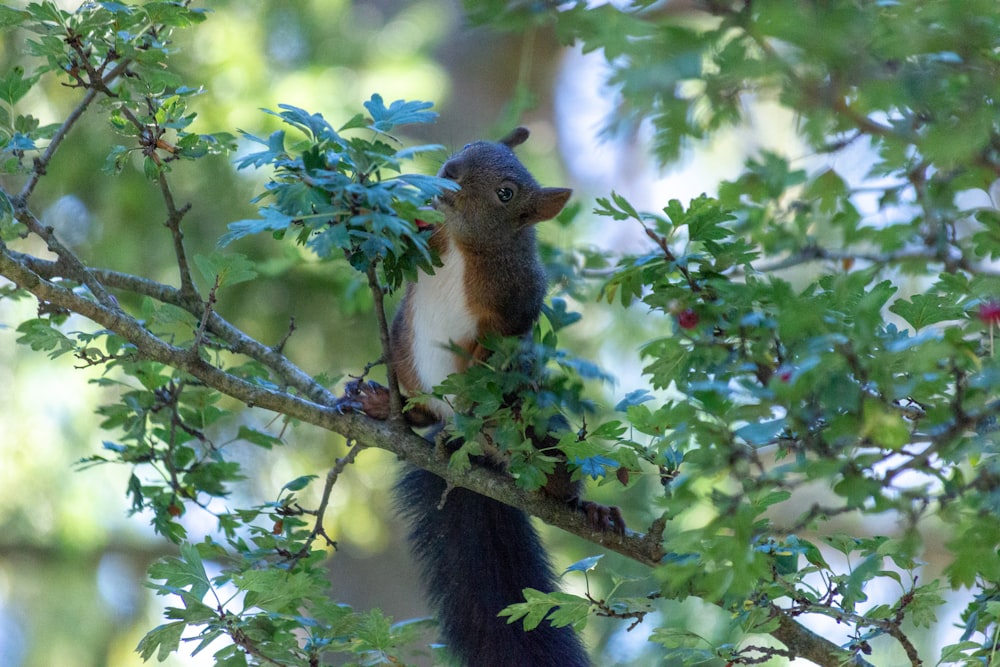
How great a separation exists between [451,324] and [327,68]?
2.16 m

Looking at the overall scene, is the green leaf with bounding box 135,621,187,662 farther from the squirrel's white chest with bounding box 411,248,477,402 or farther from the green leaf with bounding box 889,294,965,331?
the green leaf with bounding box 889,294,965,331

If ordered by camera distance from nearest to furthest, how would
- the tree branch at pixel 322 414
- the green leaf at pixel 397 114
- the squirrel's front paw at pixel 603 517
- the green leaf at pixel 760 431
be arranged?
the green leaf at pixel 760 431 < the green leaf at pixel 397 114 < the tree branch at pixel 322 414 < the squirrel's front paw at pixel 603 517

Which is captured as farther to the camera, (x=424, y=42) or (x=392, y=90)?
(x=424, y=42)

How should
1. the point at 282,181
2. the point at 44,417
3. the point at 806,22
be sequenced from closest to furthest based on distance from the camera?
the point at 806,22 < the point at 282,181 < the point at 44,417

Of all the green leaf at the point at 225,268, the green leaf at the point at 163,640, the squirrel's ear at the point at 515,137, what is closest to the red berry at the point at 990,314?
the green leaf at the point at 225,268

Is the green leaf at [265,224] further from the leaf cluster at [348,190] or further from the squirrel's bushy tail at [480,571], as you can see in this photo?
the squirrel's bushy tail at [480,571]

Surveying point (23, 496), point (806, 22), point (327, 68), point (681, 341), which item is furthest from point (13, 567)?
point (806, 22)

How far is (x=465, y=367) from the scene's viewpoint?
3.04m

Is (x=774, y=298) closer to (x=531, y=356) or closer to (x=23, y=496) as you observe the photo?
(x=531, y=356)

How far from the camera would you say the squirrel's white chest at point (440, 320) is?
3.10 m

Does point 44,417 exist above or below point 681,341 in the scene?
above

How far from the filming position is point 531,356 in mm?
2305

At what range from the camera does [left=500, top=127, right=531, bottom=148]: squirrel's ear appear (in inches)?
134

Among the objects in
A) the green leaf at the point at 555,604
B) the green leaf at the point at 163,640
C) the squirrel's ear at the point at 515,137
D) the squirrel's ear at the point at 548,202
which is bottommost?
the green leaf at the point at 555,604
